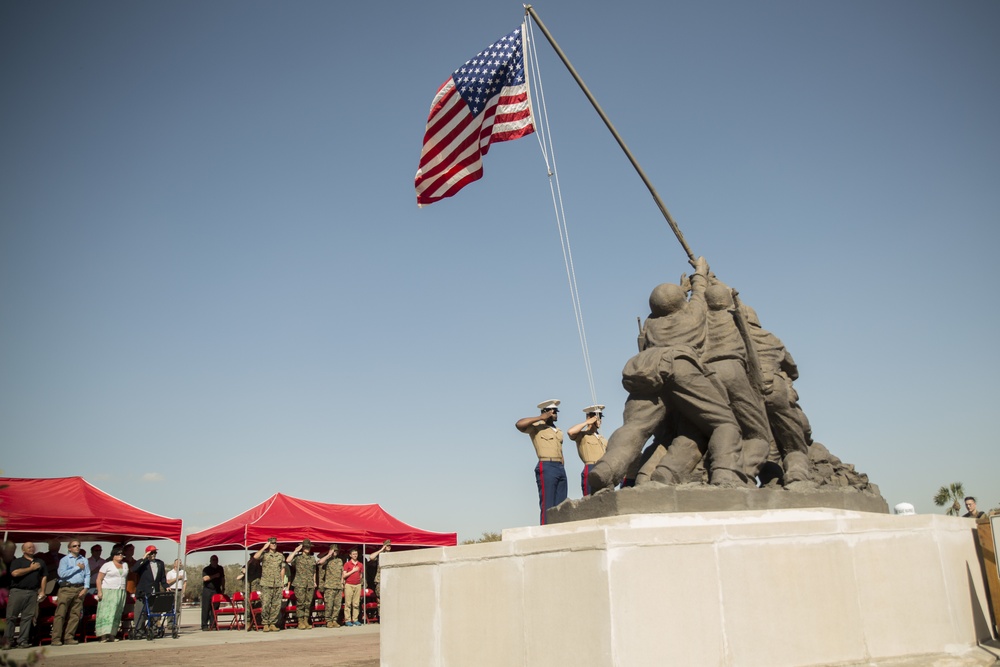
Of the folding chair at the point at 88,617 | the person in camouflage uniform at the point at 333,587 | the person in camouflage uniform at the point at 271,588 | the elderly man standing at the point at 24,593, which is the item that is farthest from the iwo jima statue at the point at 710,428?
the folding chair at the point at 88,617

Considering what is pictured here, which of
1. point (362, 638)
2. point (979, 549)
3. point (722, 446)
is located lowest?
point (362, 638)

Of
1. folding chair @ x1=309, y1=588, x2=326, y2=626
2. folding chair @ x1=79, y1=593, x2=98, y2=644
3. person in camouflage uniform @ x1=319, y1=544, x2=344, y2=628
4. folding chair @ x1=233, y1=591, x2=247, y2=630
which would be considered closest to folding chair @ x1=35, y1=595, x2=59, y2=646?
folding chair @ x1=79, y1=593, x2=98, y2=644

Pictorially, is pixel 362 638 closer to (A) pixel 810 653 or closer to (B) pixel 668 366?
(B) pixel 668 366

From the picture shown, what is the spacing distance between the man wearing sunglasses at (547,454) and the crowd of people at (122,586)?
4246 mm

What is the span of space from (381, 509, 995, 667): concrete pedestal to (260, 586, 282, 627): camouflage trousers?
365 inches

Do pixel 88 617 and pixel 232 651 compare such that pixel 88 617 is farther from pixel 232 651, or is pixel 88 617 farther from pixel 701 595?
pixel 701 595

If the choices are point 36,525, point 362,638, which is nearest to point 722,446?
point 362,638

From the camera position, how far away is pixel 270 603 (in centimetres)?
1402

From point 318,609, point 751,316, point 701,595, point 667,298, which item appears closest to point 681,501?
point 701,595

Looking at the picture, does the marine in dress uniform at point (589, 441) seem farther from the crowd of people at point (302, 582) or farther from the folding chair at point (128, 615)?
the folding chair at point (128, 615)

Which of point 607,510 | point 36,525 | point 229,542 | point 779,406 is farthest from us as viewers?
point 229,542

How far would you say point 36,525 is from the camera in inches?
481

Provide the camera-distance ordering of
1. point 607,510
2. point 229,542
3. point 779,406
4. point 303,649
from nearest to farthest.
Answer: point 607,510 < point 779,406 < point 303,649 < point 229,542

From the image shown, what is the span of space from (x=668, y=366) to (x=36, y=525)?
424 inches
